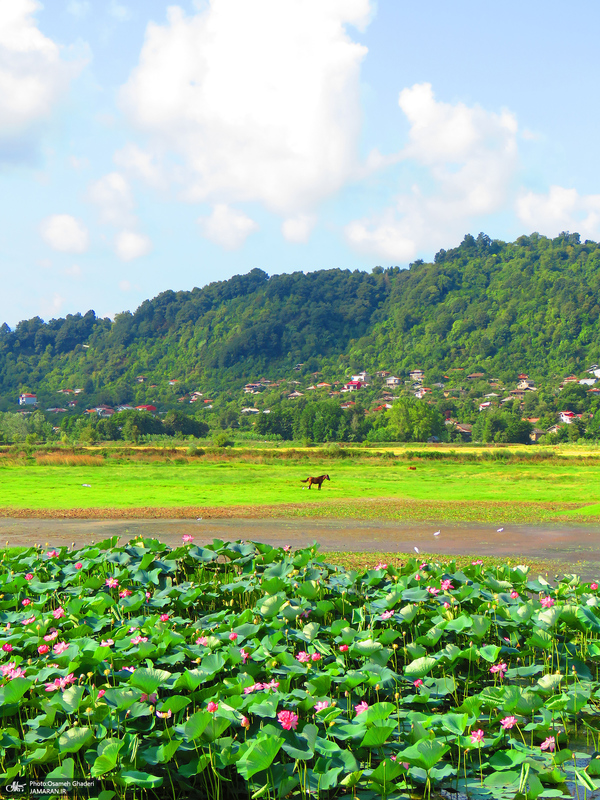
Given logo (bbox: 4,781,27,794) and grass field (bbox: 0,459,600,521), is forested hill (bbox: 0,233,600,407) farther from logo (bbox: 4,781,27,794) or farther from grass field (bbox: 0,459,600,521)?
logo (bbox: 4,781,27,794)

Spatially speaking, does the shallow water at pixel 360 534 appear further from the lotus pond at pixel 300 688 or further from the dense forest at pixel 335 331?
the dense forest at pixel 335 331

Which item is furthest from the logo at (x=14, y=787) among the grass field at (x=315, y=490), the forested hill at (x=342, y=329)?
the forested hill at (x=342, y=329)

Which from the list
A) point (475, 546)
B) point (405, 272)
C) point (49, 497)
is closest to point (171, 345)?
point (405, 272)

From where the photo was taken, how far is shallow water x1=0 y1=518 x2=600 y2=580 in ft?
36.3

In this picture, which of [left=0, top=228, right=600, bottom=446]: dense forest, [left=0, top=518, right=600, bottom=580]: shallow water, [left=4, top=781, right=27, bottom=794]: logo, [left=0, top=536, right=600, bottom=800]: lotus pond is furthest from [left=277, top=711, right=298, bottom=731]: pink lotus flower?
[left=0, top=228, right=600, bottom=446]: dense forest

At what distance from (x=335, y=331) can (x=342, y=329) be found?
5.80 feet

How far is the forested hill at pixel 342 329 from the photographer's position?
108m

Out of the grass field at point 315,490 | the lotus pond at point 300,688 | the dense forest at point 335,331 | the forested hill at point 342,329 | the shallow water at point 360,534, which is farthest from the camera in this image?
the forested hill at point 342,329

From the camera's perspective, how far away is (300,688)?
14.1ft

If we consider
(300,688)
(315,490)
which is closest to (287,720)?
(300,688)

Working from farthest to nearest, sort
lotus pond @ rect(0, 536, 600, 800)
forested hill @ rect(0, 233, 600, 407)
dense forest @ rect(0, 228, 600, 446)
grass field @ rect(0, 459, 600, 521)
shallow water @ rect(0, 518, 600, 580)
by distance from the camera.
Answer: forested hill @ rect(0, 233, 600, 407)
dense forest @ rect(0, 228, 600, 446)
grass field @ rect(0, 459, 600, 521)
shallow water @ rect(0, 518, 600, 580)
lotus pond @ rect(0, 536, 600, 800)

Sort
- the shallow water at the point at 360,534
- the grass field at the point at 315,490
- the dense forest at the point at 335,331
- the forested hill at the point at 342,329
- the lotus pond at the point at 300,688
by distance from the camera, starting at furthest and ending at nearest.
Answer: the forested hill at the point at 342,329
the dense forest at the point at 335,331
the grass field at the point at 315,490
the shallow water at the point at 360,534
the lotus pond at the point at 300,688

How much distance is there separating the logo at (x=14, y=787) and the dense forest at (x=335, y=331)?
324ft

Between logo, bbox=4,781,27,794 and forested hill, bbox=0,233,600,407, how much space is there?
104 m
